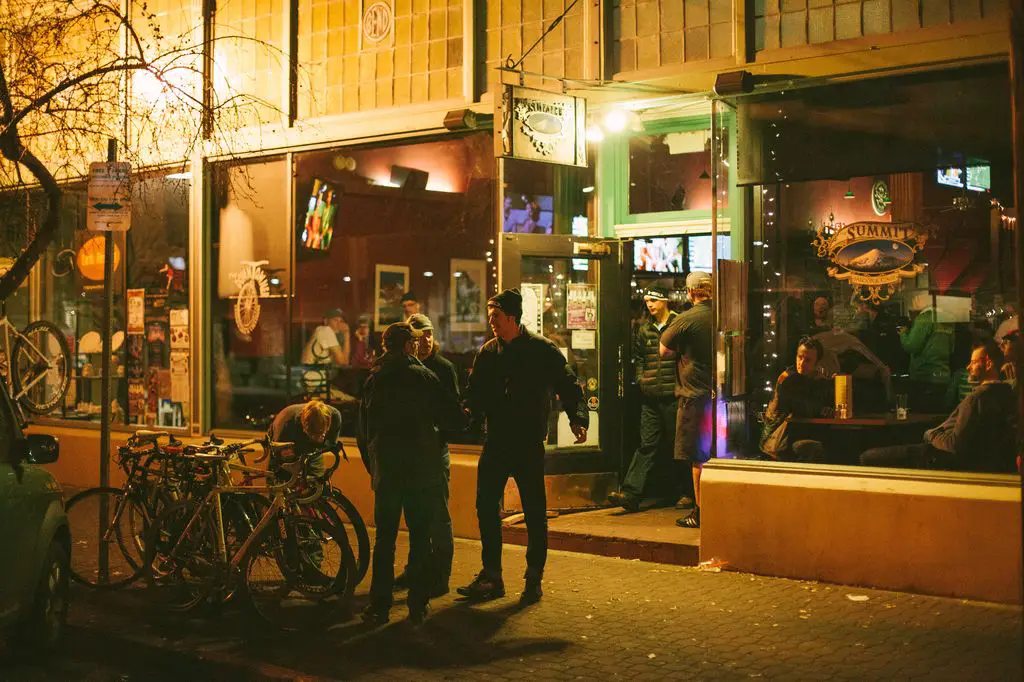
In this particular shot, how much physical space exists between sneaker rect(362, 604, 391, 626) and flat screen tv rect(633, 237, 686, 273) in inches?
217

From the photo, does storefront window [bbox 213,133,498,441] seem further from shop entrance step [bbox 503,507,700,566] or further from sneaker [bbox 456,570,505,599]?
sneaker [bbox 456,570,505,599]

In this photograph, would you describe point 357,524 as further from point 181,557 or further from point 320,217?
point 320,217

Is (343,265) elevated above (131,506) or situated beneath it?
elevated above

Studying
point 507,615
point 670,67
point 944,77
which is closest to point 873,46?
point 944,77

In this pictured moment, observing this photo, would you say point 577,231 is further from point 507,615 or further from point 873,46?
point 507,615

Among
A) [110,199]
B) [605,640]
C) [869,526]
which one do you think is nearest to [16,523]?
[110,199]

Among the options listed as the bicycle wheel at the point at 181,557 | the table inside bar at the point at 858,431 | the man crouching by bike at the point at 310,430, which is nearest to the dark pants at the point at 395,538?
the man crouching by bike at the point at 310,430

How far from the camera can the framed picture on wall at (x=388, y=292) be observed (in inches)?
453

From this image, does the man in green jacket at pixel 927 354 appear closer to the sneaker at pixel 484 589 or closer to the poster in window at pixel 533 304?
the sneaker at pixel 484 589

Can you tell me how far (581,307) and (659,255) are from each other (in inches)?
56.3

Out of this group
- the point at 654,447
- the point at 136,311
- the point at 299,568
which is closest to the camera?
the point at 299,568

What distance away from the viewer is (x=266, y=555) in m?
7.42

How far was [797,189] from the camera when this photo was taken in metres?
8.91

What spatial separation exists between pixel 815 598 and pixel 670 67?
176 inches
